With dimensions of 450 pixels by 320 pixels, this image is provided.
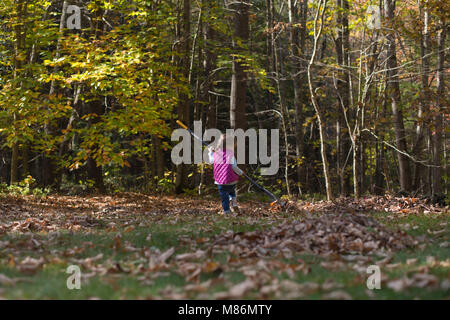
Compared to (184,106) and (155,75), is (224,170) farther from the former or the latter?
(184,106)

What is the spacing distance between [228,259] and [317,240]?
5.07 feet

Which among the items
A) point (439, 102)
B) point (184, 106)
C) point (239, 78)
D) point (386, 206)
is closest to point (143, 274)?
point (386, 206)

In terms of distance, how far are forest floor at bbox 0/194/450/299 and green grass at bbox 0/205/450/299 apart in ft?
0.03

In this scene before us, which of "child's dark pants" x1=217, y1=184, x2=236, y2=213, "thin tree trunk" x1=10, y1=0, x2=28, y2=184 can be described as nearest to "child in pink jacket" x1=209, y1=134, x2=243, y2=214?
"child's dark pants" x1=217, y1=184, x2=236, y2=213

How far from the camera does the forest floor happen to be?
14.7ft

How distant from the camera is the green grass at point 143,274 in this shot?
14.6 feet

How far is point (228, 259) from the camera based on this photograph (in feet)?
19.0

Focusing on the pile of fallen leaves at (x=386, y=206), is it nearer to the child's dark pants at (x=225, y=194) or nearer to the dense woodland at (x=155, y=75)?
the dense woodland at (x=155, y=75)

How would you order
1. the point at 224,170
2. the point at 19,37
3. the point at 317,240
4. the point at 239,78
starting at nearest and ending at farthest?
the point at 317,240 < the point at 224,170 < the point at 19,37 < the point at 239,78

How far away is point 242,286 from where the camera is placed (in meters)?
4.46

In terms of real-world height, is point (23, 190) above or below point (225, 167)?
below
